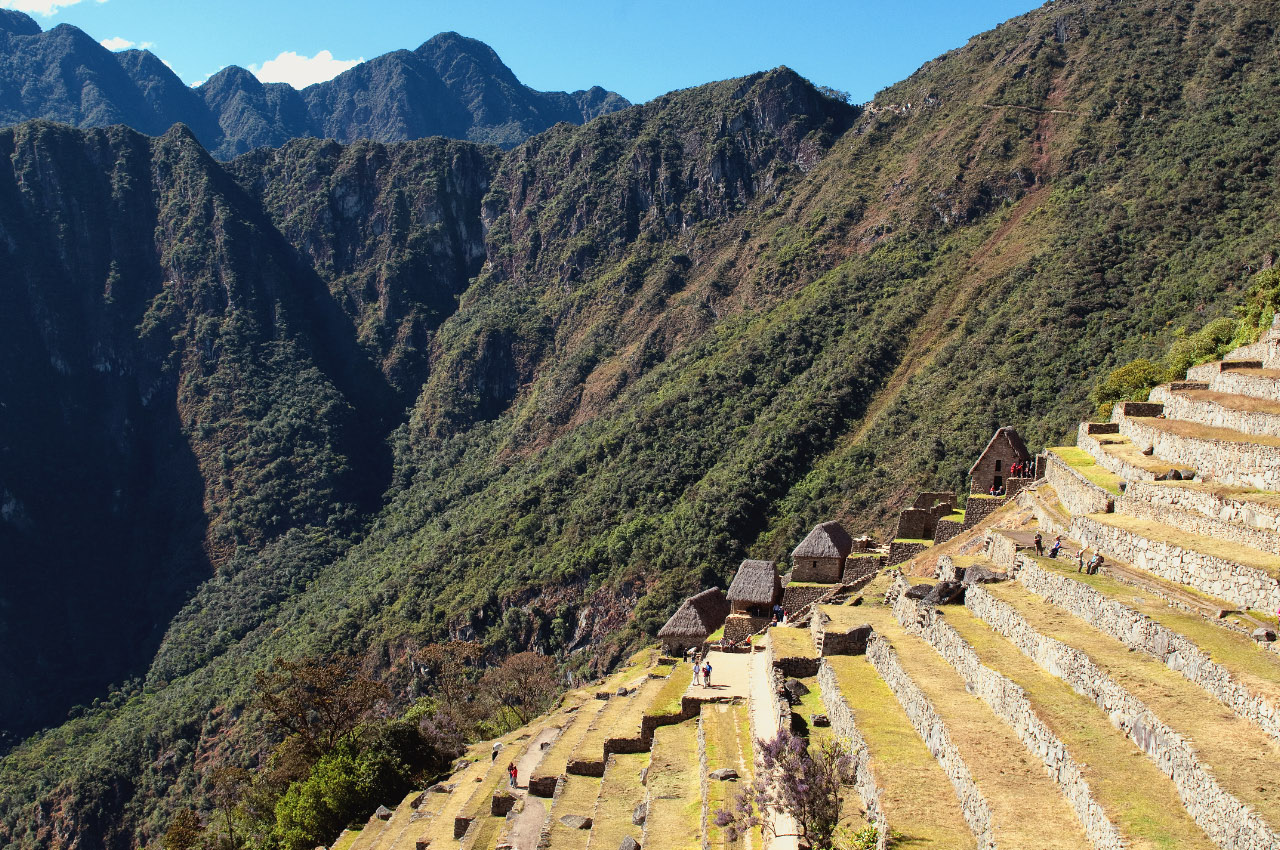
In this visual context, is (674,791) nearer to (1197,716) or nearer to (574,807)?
(574,807)

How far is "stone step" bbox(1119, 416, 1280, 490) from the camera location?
19312 mm

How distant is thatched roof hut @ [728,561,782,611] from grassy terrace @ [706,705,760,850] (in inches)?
380

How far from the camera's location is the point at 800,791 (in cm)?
1384

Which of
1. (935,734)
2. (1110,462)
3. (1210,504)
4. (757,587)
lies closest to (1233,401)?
(1110,462)

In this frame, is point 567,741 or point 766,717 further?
point 567,741

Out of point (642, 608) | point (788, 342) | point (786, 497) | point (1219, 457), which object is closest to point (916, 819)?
point (1219, 457)

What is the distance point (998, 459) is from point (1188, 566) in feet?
57.6

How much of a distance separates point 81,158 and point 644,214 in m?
116

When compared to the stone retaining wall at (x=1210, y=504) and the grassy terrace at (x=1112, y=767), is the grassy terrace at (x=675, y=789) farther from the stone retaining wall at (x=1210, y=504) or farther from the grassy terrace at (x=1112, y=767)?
the stone retaining wall at (x=1210, y=504)

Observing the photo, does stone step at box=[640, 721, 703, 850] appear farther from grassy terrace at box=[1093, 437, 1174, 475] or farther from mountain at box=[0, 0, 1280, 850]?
mountain at box=[0, 0, 1280, 850]

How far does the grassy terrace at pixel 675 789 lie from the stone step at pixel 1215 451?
505 inches

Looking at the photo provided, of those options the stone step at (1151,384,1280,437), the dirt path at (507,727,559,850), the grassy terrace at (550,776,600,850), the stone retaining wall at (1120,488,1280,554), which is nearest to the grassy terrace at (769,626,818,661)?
the grassy terrace at (550,776,600,850)

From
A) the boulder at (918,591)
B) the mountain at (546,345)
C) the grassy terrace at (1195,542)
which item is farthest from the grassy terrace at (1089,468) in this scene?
the mountain at (546,345)

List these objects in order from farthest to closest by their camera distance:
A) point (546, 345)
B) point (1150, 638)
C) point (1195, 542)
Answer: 1. point (546, 345)
2. point (1195, 542)
3. point (1150, 638)
